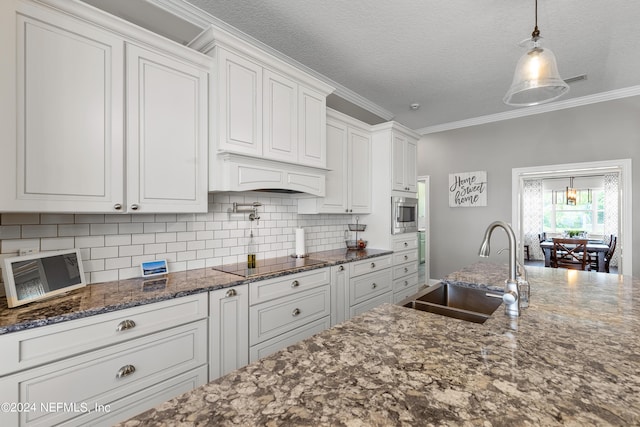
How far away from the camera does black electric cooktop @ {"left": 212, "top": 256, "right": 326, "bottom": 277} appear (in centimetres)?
217

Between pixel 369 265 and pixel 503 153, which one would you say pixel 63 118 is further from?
pixel 503 153

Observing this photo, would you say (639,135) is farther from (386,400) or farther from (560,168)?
(386,400)

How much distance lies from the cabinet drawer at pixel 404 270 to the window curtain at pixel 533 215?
6.25m

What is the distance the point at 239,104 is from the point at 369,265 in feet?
6.54

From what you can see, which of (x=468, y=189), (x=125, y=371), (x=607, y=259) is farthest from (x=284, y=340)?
(x=607, y=259)

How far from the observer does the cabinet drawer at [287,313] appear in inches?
81.3

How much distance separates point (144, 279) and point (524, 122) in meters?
4.93

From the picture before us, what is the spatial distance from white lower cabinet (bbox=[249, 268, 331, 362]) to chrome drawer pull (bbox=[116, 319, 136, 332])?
2.31 feet

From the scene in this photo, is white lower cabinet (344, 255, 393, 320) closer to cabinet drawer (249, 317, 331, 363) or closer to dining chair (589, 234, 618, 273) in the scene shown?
cabinet drawer (249, 317, 331, 363)

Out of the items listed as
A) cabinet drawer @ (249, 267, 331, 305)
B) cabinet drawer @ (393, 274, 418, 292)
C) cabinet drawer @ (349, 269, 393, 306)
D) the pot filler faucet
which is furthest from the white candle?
the pot filler faucet

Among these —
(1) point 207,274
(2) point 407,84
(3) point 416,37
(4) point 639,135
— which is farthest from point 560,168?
(1) point 207,274

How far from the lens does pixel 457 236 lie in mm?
4816

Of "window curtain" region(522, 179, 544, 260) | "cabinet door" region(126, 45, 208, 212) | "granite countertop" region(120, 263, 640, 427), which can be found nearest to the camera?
"granite countertop" region(120, 263, 640, 427)

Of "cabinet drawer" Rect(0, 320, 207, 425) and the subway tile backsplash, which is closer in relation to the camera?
"cabinet drawer" Rect(0, 320, 207, 425)
